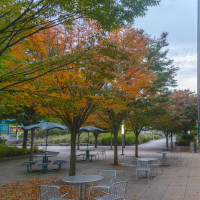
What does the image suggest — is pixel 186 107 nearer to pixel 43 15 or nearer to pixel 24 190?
pixel 24 190

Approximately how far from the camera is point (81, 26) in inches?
368

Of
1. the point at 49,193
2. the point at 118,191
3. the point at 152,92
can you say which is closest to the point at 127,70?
the point at 152,92

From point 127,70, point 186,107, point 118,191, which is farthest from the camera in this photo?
point 186,107

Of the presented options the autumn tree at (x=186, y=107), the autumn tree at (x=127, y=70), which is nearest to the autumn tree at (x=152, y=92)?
the autumn tree at (x=127, y=70)

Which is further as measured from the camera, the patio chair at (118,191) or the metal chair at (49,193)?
the patio chair at (118,191)

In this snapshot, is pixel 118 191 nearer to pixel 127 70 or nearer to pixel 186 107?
pixel 127 70

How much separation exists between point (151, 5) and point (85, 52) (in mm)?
2773

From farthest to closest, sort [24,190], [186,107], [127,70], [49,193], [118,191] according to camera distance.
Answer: [186,107], [127,70], [24,190], [118,191], [49,193]

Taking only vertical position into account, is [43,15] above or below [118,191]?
above

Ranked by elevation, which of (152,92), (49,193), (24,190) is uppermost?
(152,92)

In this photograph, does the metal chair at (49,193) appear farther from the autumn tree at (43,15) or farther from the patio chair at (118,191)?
the autumn tree at (43,15)

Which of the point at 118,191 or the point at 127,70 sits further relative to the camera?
the point at 127,70

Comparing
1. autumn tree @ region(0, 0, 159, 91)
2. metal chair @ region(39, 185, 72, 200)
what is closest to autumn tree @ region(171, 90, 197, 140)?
autumn tree @ region(0, 0, 159, 91)

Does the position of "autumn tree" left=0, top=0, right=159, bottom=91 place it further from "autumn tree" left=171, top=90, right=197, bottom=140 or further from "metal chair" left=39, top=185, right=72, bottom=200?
"autumn tree" left=171, top=90, right=197, bottom=140
